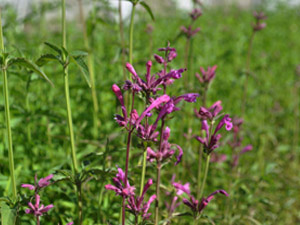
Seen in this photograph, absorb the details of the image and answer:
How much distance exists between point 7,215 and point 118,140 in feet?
5.35

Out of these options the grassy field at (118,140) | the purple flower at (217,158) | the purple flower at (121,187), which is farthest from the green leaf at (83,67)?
the purple flower at (217,158)

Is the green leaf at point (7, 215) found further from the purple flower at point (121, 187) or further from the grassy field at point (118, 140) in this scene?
the purple flower at point (121, 187)

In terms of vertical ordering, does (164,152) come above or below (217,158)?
above

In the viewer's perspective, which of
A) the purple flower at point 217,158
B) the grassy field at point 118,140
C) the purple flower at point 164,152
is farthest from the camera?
the purple flower at point 217,158

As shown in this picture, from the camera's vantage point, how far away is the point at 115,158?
8.55 ft

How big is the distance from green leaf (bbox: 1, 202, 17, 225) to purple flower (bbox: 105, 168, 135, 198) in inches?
17.1

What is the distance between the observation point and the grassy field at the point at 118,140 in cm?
230

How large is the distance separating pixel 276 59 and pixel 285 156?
338 centimetres

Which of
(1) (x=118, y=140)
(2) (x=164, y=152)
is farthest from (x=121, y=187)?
(1) (x=118, y=140)

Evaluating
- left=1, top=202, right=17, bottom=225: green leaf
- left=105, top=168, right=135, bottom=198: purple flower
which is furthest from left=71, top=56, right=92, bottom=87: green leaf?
left=1, top=202, right=17, bottom=225: green leaf

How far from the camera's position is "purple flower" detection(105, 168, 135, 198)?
1420mm

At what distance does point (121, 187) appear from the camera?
149 centimetres

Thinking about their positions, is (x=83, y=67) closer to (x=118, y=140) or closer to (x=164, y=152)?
(x=164, y=152)

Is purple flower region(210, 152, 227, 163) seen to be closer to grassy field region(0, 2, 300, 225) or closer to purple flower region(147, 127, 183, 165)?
grassy field region(0, 2, 300, 225)
